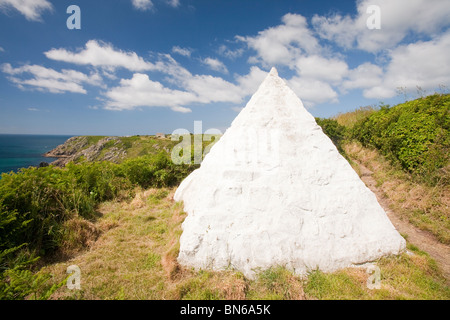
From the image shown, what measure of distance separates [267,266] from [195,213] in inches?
82.6

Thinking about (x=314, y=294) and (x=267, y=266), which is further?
(x=267, y=266)

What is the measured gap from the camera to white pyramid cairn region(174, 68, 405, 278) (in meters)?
4.17

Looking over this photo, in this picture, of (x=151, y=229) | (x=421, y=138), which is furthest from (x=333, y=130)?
(x=151, y=229)

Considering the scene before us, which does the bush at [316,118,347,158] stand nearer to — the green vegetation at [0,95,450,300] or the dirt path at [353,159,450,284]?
the green vegetation at [0,95,450,300]

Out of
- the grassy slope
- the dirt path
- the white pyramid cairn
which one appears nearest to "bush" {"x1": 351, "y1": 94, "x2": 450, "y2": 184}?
the dirt path

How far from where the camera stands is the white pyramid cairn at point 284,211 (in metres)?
4.17

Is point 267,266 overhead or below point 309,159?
below

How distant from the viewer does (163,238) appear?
5.64 meters

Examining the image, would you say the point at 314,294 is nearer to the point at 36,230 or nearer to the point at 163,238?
the point at 163,238

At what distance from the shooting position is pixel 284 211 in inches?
176

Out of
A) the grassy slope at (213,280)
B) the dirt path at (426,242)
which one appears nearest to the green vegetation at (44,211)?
the grassy slope at (213,280)

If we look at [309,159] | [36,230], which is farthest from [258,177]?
[36,230]

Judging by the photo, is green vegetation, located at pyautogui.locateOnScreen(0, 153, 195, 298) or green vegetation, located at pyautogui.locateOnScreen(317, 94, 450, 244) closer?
green vegetation, located at pyautogui.locateOnScreen(0, 153, 195, 298)
